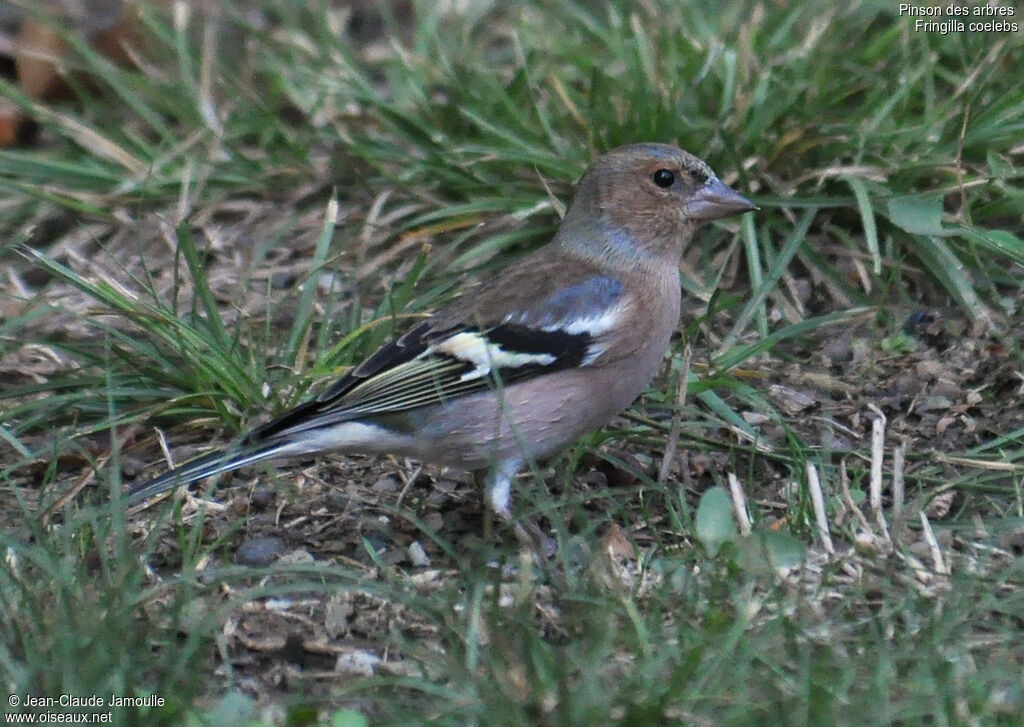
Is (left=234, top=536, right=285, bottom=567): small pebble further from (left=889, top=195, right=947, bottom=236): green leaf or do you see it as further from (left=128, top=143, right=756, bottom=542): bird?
(left=889, top=195, right=947, bottom=236): green leaf

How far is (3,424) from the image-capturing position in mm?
4555

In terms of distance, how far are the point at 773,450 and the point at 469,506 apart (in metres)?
0.94

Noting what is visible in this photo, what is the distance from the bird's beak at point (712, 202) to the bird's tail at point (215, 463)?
1.47 meters

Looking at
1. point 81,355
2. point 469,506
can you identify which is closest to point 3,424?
point 81,355

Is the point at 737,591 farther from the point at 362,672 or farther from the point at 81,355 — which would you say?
the point at 81,355

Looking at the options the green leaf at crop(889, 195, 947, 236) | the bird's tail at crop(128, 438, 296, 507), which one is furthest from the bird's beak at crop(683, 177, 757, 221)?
the bird's tail at crop(128, 438, 296, 507)

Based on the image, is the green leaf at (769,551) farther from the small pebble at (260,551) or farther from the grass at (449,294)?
the small pebble at (260,551)

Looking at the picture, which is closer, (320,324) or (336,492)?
(336,492)

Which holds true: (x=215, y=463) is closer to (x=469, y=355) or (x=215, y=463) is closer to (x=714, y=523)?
(x=469, y=355)

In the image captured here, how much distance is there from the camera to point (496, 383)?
13.0 ft

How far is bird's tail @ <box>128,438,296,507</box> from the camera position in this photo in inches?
147

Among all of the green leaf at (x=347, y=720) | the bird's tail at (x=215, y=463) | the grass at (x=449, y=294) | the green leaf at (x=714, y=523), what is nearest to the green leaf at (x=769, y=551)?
the grass at (x=449, y=294)

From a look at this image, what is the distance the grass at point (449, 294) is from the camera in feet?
9.86

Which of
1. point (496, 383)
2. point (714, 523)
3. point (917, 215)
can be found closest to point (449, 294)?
point (496, 383)
